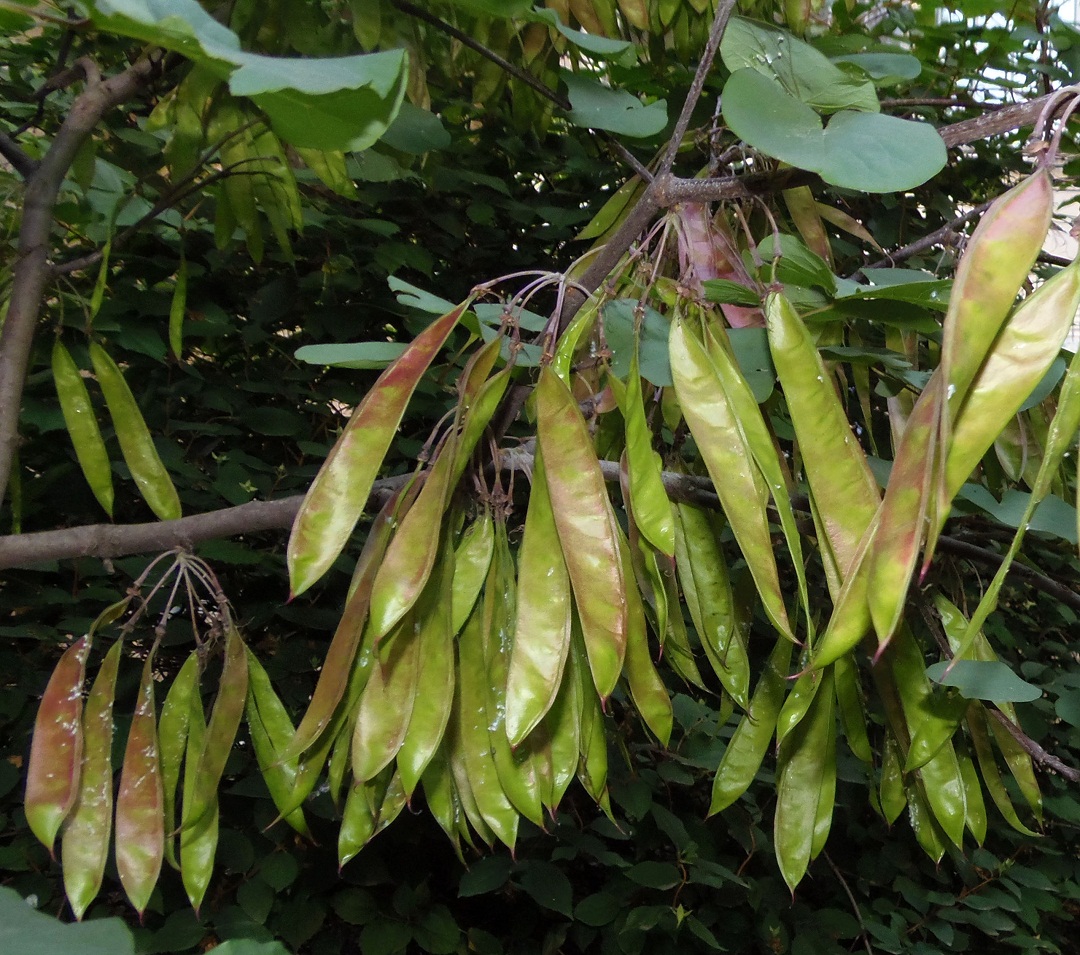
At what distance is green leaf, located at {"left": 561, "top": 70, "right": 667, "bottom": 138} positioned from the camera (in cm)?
64

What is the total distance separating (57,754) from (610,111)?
2.07 ft

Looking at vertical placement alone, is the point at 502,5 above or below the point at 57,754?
above

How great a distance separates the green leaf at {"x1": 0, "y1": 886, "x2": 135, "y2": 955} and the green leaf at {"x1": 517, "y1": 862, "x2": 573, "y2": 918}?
0.97m

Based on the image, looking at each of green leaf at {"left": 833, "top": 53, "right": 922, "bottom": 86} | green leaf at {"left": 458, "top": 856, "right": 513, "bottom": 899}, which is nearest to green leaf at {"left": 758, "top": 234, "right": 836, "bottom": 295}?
green leaf at {"left": 833, "top": 53, "right": 922, "bottom": 86}

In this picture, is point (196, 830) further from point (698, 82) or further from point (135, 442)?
point (698, 82)

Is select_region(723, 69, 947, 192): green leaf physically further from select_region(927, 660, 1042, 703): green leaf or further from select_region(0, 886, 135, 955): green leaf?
select_region(0, 886, 135, 955): green leaf

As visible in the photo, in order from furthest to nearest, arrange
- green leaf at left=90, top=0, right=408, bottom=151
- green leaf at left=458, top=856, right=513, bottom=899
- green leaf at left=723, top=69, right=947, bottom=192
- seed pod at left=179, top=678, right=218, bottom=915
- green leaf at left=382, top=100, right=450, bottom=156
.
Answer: green leaf at left=458, top=856, right=513, bottom=899, green leaf at left=382, top=100, right=450, bottom=156, seed pod at left=179, top=678, right=218, bottom=915, green leaf at left=723, top=69, right=947, bottom=192, green leaf at left=90, top=0, right=408, bottom=151

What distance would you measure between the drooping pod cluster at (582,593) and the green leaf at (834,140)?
8 centimetres

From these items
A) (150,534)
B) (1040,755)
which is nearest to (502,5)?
(150,534)

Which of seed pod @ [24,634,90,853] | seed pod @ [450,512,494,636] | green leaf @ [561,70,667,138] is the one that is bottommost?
seed pod @ [24,634,90,853]

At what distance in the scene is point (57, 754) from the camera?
564mm

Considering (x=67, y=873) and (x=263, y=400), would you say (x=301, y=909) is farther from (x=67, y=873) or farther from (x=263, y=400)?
(x=263, y=400)

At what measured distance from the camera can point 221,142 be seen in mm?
721

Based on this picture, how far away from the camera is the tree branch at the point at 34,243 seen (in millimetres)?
608
